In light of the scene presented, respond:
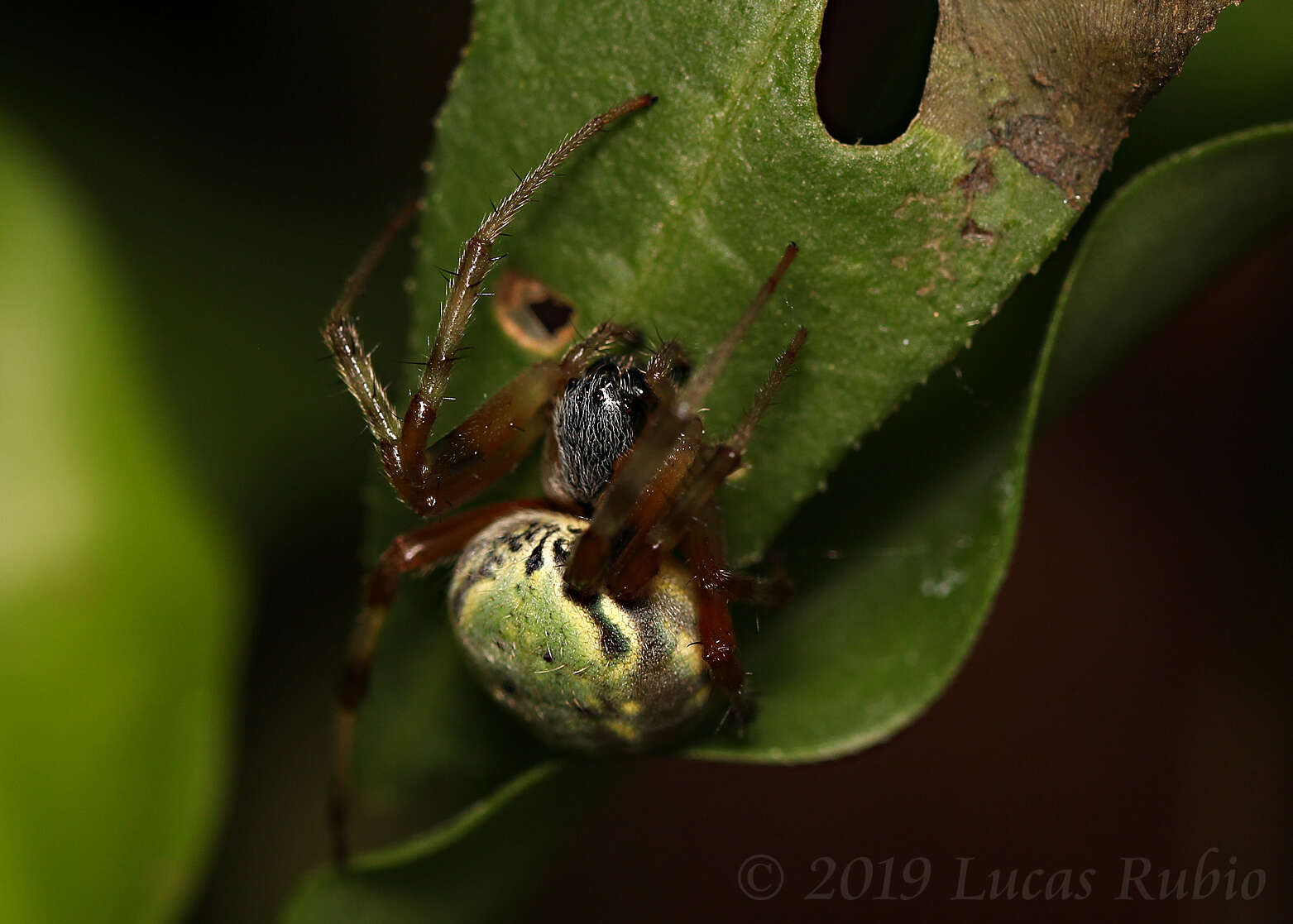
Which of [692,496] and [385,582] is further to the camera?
[385,582]

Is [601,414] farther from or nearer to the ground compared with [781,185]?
nearer to the ground

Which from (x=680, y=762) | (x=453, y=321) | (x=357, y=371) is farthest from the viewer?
(x=680, y=762)

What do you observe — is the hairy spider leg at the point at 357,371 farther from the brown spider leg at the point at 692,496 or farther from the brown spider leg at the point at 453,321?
the brown spider leg at the point at 692,496

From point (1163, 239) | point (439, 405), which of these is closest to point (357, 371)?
point (439, 405)

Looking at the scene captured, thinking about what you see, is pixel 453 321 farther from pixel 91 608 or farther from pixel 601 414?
pixel 91 608

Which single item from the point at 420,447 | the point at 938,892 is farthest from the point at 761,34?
the point at 938,892

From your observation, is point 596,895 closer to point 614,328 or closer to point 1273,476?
point 614,328

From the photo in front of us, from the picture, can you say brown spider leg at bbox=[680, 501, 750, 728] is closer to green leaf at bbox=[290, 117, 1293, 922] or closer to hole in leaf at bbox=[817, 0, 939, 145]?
green leaf at bbox=[290, 117, 1293, 922]
